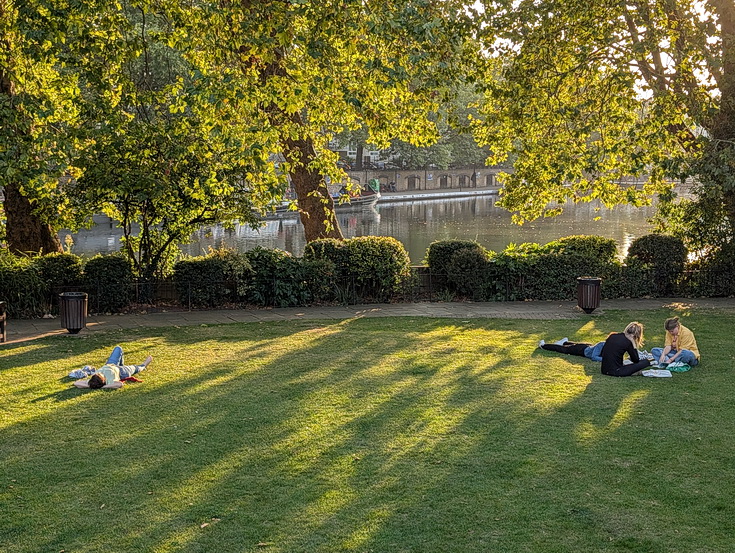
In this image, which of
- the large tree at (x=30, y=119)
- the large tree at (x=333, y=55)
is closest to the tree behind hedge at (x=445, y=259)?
the large tree at (x=333, y=55)

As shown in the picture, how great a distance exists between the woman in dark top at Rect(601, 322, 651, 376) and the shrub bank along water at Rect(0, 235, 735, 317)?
7.06 metres

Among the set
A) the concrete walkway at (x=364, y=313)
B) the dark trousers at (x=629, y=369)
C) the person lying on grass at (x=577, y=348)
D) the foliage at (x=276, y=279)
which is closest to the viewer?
the dark trousers at (x=629, y=369)

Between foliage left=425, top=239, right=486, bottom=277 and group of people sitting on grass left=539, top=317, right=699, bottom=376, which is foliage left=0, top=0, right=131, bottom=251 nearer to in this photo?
foliage left=425, top=239, right=486, bottom=277

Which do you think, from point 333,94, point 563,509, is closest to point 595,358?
point 563,509

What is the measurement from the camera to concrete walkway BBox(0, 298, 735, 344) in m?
14.3

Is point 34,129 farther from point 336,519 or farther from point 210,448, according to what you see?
point 336,519

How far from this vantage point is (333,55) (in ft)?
41.7

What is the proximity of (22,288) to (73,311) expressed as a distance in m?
2.28

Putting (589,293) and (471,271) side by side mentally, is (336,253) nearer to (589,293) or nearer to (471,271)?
(471,271)

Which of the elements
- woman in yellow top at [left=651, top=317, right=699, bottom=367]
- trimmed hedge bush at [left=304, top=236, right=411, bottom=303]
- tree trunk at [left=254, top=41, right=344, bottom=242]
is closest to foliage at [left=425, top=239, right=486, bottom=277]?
trimmed hedge bush at [left=304, top=236, right=411, bottom=303]

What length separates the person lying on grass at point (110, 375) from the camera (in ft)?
31.8

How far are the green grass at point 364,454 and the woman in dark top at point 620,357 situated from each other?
1.05 ft

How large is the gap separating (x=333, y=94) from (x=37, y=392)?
7414mm

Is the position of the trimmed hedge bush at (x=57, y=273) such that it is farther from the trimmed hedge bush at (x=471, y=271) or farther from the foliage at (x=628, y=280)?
the foliage at (x=628, y=280)
